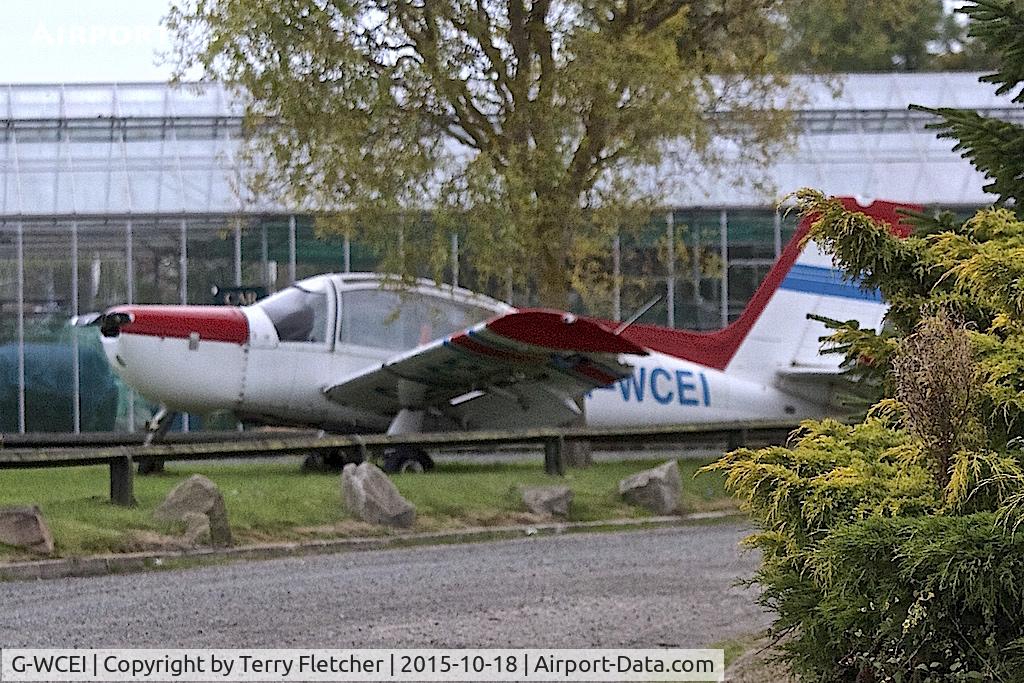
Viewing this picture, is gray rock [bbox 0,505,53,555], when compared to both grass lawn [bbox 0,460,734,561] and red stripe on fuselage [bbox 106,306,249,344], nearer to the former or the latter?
grass lawn [bbox 0,460,734,561]

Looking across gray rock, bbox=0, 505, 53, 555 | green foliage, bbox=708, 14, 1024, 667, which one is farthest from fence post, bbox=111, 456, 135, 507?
green foliage, bbox=708, 14, 1024, 667

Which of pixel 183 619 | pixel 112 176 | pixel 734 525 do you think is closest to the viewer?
pixel 183 619

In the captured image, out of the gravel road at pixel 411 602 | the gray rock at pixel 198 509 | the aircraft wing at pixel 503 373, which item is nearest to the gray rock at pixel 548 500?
the aircraft wing at pixel 503 373

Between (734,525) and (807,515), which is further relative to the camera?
(734,525)

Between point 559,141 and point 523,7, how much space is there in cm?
178

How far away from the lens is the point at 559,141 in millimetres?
17047

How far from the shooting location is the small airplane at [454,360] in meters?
16.6

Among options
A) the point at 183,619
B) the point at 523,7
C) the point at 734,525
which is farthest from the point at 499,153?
the point at 183,619

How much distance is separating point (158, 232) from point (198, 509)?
1388 centimetres

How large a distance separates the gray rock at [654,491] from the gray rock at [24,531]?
20.4 feet

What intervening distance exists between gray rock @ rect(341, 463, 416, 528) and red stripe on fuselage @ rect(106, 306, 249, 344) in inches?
189

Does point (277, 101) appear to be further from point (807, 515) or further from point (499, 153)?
point (807, 515)

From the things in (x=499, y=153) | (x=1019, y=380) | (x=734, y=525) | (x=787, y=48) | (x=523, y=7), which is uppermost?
(x=787, y=48)

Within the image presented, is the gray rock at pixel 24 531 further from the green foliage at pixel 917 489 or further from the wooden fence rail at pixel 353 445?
the green foliage at pixel 917 489
